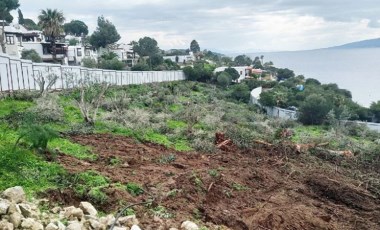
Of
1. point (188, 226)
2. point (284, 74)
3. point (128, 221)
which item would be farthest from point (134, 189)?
point (284, 74)

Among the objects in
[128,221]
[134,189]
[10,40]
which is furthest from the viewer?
[10,40]

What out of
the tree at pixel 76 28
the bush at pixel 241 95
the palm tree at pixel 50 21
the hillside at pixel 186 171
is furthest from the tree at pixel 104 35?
the hillside at pixel 186 171

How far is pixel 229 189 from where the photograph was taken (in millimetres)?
10625

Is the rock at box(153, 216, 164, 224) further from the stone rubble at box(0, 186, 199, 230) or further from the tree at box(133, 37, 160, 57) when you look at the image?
the tree at box(133, 37, 160, 57)

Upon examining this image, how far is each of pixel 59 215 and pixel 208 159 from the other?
7.78 m

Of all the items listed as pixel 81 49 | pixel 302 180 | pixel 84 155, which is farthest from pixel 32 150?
pixel 81 49

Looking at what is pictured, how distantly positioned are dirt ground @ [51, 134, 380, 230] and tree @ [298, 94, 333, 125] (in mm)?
21005

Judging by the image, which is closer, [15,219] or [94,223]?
[15,219]

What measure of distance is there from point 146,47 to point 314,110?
47.2m

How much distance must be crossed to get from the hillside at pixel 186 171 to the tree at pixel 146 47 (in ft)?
184

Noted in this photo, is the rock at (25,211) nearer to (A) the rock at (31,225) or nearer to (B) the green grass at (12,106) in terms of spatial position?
(A) the rock at (31,225)

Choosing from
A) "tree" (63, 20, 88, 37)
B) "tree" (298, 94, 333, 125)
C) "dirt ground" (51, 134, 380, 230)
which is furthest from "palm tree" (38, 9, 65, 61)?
"tree" (63, 20, 88, 37)

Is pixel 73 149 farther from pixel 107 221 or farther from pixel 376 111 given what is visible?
pixel 376 111

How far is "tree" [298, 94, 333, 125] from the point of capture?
35250 millimetres
